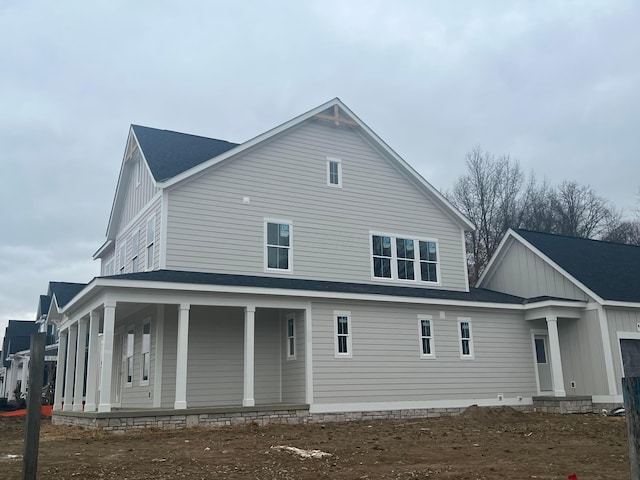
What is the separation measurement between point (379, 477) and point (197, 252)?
11.2 meters

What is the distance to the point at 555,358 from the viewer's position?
20359 millimetres

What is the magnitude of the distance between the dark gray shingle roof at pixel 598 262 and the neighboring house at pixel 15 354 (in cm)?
3702

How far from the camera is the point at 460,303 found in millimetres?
19969

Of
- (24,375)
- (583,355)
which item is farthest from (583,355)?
(24,375)

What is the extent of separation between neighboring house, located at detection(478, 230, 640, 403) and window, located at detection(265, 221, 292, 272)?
8.71 meters

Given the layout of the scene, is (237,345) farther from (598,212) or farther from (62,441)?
(598,212)

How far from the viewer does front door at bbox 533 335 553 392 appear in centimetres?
2169

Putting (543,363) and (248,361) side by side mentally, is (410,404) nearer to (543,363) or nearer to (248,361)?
(248,361)

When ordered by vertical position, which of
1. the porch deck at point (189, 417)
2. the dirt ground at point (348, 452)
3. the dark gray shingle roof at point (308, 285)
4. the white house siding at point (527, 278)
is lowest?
the dirt ground at point (348, 452)

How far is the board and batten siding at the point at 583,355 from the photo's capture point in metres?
20.6

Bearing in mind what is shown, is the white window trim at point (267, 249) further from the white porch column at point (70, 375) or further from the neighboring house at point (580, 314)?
the neighboring house at point (580, 314)

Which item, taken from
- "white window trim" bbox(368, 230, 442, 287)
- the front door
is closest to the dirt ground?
the front door

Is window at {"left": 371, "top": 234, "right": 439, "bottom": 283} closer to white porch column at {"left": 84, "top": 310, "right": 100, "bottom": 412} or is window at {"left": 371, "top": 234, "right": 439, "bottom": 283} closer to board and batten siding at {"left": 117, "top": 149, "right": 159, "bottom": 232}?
board and batten siding at {"left": 117, "top": 149, "right": 159, "bottom": 232}

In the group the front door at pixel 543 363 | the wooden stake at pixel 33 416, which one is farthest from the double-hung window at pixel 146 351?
the front door at pixel 543 363
